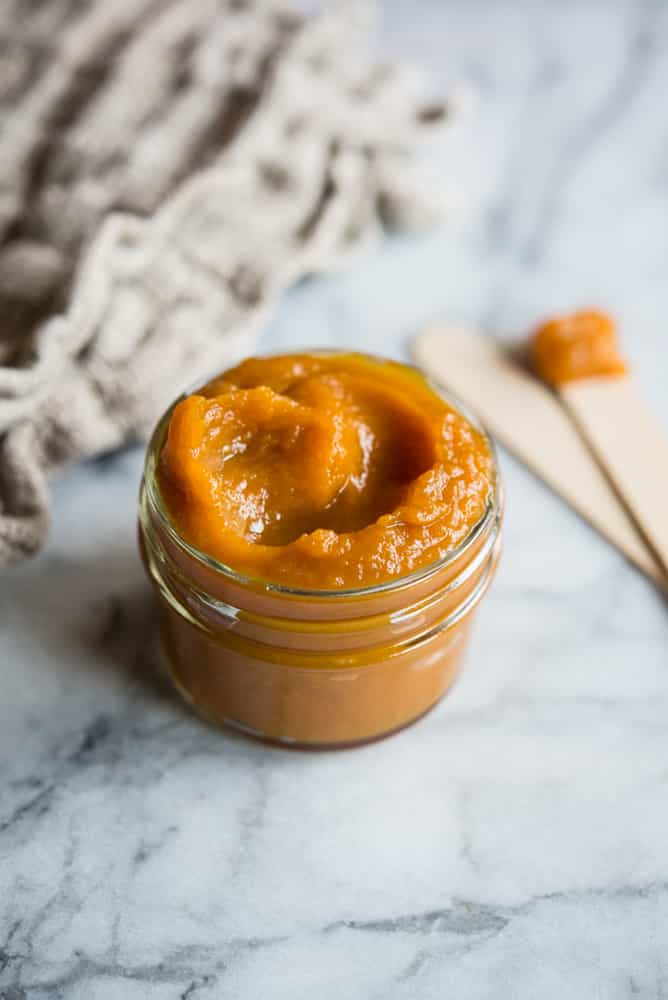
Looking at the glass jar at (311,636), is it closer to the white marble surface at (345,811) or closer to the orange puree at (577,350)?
the white marble surface at (345,811)

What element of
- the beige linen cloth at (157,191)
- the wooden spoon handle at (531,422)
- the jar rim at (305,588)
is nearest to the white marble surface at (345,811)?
the wooden spoon handle at (531,422)

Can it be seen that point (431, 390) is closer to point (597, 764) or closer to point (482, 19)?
point (597, 764)

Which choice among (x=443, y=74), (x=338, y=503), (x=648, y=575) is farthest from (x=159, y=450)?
(x=443, y=74)

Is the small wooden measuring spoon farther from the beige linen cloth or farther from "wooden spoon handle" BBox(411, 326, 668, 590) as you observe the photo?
the beige linen cloth

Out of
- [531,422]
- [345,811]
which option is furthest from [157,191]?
[345,811]

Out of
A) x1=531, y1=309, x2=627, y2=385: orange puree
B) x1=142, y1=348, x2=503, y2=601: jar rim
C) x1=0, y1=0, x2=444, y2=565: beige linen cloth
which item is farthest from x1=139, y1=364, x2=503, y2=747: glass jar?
x1=531, y1=309, x2=627, y2=385: orange puree

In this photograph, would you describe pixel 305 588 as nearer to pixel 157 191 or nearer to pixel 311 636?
pixel 311 636
